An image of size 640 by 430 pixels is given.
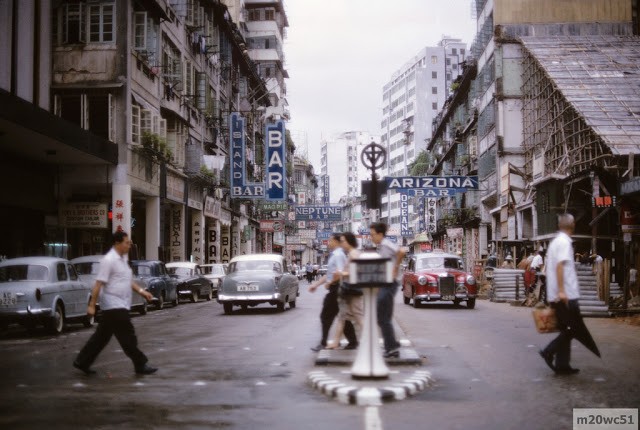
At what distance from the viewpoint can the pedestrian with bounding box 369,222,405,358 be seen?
11.1 meters

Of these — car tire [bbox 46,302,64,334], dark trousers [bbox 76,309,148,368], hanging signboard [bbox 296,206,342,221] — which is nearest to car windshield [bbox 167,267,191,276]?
car tire [bbox 46,302,64,334]

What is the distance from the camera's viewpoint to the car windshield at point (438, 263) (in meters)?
28.9

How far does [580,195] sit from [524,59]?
14.7 metres

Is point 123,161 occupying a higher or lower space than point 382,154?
higher

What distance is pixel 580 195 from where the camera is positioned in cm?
3600

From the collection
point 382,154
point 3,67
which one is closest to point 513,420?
point 382,154

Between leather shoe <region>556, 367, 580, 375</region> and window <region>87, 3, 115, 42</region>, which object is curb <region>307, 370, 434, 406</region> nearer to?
leather shoe <region>556, 367, 580, 375</region>

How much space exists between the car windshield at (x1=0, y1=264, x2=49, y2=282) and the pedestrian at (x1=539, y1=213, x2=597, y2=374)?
12400 millimetres

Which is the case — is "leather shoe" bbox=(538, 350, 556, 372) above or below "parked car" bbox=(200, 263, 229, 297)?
below

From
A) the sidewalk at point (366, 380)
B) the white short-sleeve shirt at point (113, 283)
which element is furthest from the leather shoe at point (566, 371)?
the white short-sleeve shirt at point (113, 283)

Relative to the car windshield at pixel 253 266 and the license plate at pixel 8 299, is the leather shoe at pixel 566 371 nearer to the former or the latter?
the license plate at pixel 8 299

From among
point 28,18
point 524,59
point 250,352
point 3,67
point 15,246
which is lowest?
point 250,352

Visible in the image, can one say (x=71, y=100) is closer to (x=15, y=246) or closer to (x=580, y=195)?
(x=15, y=246)

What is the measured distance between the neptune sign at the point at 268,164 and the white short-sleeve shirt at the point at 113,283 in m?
42.1
